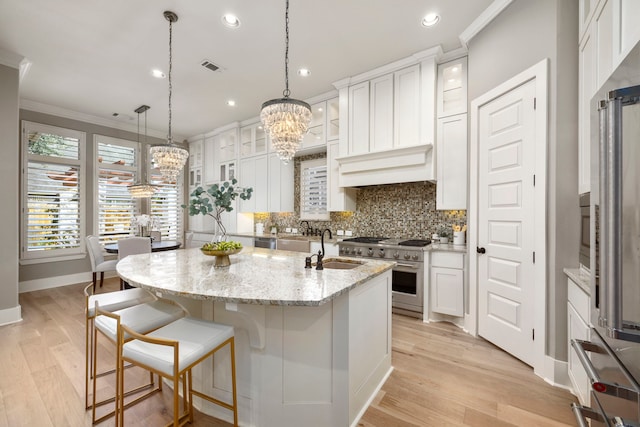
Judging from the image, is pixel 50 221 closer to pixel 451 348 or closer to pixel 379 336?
pixel 379 336

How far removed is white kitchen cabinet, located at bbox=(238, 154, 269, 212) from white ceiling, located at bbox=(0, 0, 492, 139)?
1296 millimetres

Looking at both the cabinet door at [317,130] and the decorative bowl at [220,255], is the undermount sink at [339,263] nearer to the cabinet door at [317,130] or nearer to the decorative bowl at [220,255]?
the decorative bowl at [220,255]

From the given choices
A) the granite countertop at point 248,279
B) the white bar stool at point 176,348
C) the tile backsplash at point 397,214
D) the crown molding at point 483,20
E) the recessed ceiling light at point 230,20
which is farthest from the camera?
the tile backsplash at point 397,214

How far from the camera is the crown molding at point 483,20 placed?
8.07 feet

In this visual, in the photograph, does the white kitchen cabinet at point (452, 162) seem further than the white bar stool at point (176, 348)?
Yes

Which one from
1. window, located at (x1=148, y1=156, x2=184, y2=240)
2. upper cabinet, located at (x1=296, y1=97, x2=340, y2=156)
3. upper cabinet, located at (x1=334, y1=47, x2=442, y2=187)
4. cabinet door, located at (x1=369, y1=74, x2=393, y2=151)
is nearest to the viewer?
upper cabinet, located at (x1=334, y1=47, x2=442, y2=187)

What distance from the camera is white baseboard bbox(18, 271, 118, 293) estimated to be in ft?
14.9

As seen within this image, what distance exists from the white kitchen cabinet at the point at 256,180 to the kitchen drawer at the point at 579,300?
14.3 ft

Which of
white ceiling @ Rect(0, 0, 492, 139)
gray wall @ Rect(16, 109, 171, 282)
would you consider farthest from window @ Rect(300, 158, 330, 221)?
gray wall @ Rect(16, 109, 171, 282)

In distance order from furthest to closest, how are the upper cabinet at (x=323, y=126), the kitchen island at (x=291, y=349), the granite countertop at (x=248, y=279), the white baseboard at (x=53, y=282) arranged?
the white baseboard at (x=53, y=282) < the upper cabinet at (x=323, y=126) < the kitchen island at (x=291, y=349) < the granite countertop at (x=248, y=279)

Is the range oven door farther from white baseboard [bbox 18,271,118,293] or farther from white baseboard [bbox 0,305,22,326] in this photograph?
white baseboard [bbox 18,271,118,293]

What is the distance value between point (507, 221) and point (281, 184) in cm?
356

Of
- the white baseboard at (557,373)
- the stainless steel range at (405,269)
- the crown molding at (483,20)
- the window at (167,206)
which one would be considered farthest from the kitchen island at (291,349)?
the window at (167,206)

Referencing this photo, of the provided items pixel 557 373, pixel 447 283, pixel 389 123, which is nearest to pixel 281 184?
pixel 389 123
